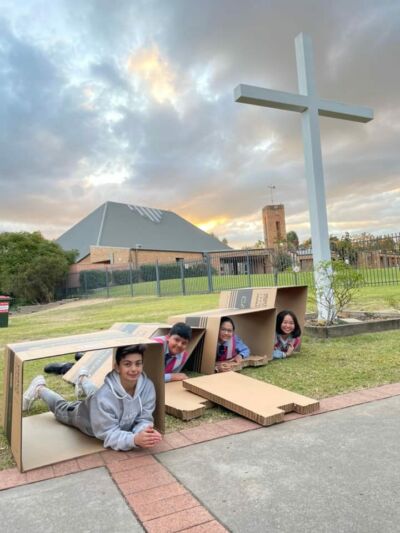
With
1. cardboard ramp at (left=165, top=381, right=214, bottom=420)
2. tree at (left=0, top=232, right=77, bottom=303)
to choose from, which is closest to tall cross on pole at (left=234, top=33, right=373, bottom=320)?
cardboard ramp at (left=165, top=381, right=214, bottom=420)

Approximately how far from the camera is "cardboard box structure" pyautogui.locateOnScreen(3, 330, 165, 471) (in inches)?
108

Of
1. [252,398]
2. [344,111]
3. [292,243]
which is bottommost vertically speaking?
[252,398]

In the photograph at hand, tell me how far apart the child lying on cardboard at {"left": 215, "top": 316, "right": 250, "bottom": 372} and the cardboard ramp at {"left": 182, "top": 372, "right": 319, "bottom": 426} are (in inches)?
26.8

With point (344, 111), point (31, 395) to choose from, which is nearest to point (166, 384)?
point (31, 395)

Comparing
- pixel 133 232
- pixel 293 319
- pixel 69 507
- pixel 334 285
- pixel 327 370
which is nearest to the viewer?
pixel 69 507

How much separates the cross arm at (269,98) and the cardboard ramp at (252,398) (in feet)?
16.2

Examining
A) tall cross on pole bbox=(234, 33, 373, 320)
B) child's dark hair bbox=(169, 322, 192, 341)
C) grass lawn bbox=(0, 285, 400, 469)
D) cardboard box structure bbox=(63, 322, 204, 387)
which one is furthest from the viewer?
tall cross on pole bbox=(234, 33, 373, 320)

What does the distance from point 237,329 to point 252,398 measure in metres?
2.22

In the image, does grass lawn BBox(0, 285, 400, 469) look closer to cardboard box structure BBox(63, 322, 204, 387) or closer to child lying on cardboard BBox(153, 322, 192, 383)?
cardboard box structure BBox(63, 322, 204, 387)

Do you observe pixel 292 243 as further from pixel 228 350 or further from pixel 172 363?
pixel 172 363

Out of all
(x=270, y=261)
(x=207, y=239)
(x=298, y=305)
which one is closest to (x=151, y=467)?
(x=298, y=305)

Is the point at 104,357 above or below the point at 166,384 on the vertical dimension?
above

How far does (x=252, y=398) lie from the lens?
358 cm

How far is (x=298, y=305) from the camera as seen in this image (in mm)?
5969
